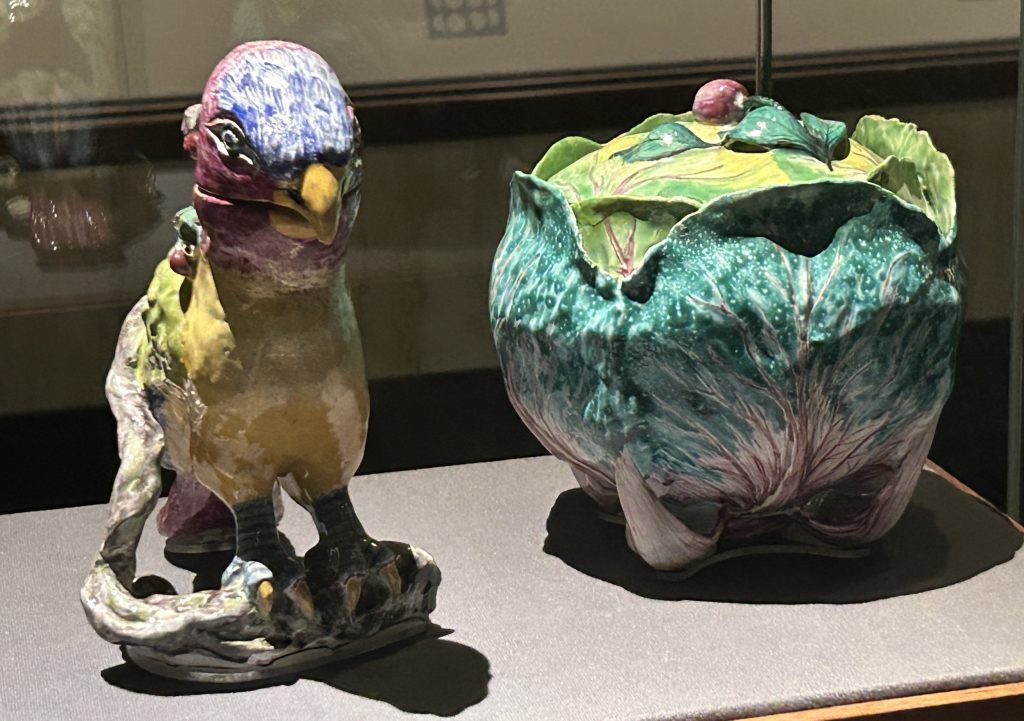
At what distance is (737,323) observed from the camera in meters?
0.97

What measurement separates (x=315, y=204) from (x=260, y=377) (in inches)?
5.1

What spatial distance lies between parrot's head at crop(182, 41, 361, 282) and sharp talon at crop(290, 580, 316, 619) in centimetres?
21

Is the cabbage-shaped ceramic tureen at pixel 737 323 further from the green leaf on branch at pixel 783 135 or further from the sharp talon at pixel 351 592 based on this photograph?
the sharp talon at pixel 351 592

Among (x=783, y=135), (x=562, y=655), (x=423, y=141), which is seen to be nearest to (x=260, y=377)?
(x=562, y=655)

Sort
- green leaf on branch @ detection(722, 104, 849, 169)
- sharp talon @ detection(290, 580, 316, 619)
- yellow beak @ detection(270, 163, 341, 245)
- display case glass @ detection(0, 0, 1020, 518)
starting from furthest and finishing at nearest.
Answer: display case glass @ detection(0, 0, 1020, 518) → green leaf on branch @ detection(722, 104, 849, 169) → sharp talon @ detection(290, 580, 316, 619) → yellow beak @ detection(270, 163, 341, 245)

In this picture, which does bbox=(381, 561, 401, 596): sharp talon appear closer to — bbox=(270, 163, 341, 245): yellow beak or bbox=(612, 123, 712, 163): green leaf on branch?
bbox=(270, 163, 341, 245): yellow beak

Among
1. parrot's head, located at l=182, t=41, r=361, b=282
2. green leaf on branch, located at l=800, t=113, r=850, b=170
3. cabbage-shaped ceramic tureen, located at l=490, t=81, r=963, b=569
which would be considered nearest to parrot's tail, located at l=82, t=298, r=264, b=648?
parrot's head, located at l=182, t=41, r=361, b=282

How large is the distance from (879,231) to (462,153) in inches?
20.6

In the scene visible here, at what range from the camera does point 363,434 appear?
0.97m

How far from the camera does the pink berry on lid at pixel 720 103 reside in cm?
110

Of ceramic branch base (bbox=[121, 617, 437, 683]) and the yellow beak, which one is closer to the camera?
the yellow beak

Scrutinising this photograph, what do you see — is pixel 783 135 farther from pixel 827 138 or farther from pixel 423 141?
pixel 423 141

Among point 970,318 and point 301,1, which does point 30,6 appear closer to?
point 301,1

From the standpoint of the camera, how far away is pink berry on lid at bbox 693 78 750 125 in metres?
1.10
